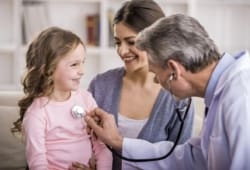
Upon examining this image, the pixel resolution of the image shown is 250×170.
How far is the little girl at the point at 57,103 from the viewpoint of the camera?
1.71m

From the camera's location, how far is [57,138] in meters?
1.72

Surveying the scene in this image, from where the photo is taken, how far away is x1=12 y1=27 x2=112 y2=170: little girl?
171 centimetres

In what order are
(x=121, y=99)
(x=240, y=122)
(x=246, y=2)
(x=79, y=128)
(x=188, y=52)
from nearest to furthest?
1. (x=240, y=122)
2. (x=188, y=52)
3. (x=79, y=128)
4. (x=121, y=99)
5. (x=246, y=2)

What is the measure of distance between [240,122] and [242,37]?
2.86 meters

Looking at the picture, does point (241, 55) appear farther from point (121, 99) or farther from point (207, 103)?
point (121, 99)

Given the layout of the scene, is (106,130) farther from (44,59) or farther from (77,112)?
(44,59)

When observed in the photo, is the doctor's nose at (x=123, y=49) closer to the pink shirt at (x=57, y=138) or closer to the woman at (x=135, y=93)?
the woman at (x=135, y=93)

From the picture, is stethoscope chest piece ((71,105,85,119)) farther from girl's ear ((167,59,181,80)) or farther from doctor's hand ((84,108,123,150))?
girl's ear ((167,59,181,80))

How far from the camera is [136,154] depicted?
1.76 metres

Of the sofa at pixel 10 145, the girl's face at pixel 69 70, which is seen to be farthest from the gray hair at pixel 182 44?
the sofa at pixel 10 145

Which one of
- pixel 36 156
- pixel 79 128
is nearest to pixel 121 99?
pixel 79 128

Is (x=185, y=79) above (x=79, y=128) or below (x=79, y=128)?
above

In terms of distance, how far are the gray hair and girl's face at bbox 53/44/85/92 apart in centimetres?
35

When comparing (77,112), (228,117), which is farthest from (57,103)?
(228,117)
